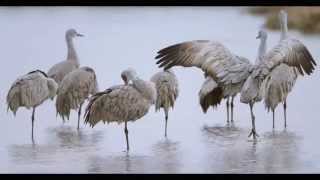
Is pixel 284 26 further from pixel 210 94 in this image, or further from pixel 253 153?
pixel 253 153

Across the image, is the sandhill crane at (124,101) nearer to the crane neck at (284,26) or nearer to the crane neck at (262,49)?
the crane neck at (262,49)

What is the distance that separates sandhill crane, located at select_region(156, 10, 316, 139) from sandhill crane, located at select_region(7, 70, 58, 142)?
623mm

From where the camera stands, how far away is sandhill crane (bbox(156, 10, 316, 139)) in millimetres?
4754

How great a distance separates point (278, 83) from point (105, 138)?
3.22ft

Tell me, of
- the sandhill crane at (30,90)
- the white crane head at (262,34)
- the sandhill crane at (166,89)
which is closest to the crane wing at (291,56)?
the white crane head at (262,34)

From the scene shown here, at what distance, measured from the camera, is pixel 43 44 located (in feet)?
16.0

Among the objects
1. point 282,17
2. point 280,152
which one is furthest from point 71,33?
point 280,152

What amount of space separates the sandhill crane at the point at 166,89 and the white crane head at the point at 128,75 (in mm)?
103

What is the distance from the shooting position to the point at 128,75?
4789 mm

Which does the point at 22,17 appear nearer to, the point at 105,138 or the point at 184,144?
the point at 105,138

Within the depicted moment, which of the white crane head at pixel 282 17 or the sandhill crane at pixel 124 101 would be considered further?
the white crane head at pixel 282 17

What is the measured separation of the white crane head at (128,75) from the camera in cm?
478

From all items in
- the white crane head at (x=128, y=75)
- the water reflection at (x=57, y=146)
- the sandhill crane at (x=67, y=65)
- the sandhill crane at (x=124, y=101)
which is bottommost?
the water reflection at (x=57, y=146)

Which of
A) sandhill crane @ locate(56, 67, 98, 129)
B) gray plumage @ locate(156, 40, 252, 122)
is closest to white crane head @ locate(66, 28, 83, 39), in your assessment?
A: sandhill crane @ locate(56, 67, 98, 129)
